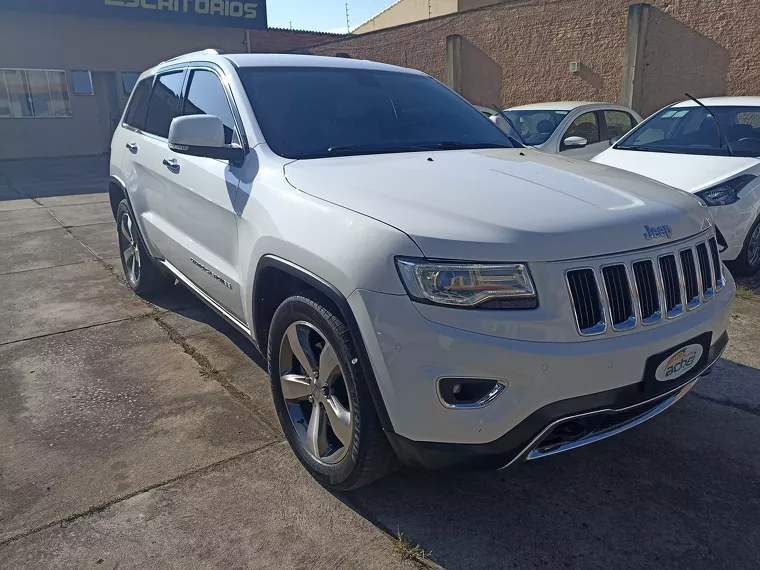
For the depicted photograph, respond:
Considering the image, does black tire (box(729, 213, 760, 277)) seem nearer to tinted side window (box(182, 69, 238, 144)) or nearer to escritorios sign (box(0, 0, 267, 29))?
tinted side window (box(182, 69, 238, 144))

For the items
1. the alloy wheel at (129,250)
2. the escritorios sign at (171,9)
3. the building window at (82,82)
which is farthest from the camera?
the building window at (82,82)

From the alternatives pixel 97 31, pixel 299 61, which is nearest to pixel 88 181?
pixel 97 31

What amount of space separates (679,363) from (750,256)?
13.0 ft

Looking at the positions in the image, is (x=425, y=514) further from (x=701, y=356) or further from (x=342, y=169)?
(x=342, y=169)

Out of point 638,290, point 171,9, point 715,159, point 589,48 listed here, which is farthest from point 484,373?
point 171,9

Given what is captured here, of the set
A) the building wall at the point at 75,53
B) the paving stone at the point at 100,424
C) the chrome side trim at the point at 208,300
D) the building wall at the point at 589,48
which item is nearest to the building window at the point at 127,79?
the building wall at the point at 75,53

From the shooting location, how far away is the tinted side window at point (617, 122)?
871 centimetres

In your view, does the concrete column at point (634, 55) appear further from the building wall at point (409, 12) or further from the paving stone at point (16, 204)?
the building wall at point (409, 12)

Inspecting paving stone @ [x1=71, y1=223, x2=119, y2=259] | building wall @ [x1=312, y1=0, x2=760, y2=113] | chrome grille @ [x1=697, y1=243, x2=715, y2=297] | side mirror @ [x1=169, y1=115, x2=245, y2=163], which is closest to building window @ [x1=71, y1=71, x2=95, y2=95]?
building wall @ [x1=312, y1=0, x2=760, y2=113]

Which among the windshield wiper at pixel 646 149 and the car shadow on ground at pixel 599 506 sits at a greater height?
the windshield wiper at pixel 646 149

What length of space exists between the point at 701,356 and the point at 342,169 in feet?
5.57

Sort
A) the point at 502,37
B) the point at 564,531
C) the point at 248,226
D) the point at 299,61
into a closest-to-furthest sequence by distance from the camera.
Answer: the point at 564,531
the point at 248,226
the point at 299,61
the point at 502,37

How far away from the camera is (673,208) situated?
2.54 m

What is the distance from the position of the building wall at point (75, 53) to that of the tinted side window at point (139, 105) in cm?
1599
